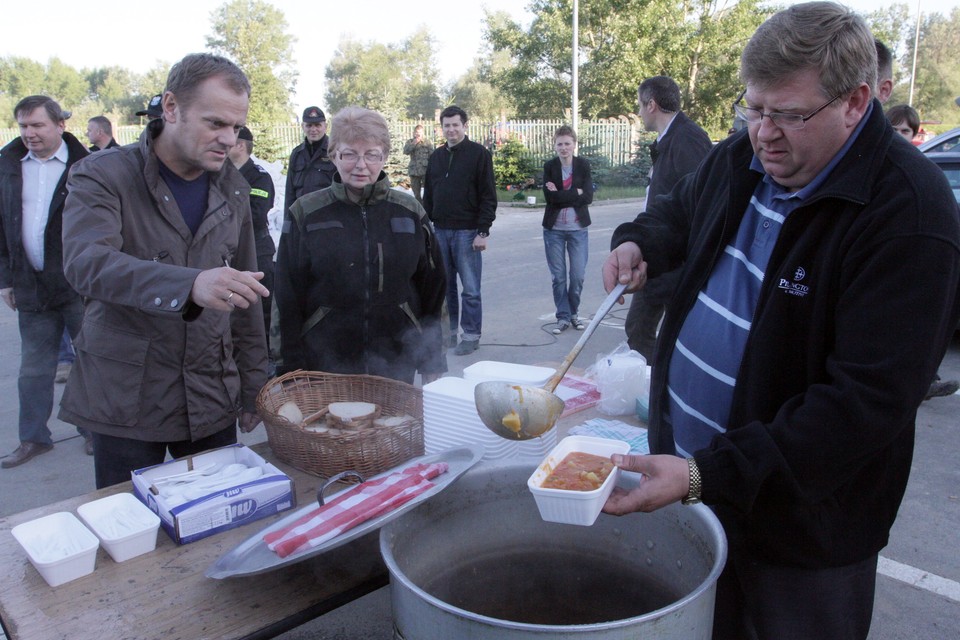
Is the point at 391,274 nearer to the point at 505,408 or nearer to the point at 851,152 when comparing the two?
the point at 505,408

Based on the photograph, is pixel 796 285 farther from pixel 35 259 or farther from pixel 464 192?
pixel 464 192

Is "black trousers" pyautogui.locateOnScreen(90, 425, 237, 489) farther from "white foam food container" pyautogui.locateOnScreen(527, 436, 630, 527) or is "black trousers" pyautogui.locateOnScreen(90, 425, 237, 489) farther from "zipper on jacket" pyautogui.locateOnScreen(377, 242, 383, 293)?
"white foam food container" pyautogui.locateOnScreen(527, 436, 630, 527)

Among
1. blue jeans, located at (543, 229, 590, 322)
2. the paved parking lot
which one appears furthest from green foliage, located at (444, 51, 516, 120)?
the paved parking lot

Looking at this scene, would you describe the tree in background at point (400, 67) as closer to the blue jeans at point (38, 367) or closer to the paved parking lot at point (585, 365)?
the paved parking lot at point (585, 365)

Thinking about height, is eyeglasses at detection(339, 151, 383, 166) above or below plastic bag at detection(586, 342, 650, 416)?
above

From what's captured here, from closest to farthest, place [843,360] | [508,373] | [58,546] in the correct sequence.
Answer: [843,360]
[58,546]
[508,373]

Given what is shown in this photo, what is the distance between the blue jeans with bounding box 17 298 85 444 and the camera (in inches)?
155

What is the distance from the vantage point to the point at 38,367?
13.0 ft

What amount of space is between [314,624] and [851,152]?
2.45m

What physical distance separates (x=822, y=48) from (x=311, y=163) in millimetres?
5221

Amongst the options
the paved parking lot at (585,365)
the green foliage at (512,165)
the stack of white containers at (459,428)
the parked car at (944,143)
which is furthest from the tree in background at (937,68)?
the stack of white containers at (459,428)

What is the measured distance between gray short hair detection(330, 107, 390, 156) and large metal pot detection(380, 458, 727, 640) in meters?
1.65

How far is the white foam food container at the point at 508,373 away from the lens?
2152 millimetres

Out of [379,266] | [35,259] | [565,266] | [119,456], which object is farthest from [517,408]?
[565,266]
